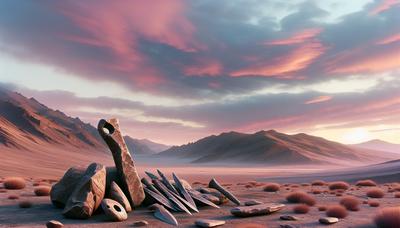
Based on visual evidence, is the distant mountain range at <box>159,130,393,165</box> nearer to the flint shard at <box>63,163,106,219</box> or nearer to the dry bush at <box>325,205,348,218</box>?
the dry bush at <box>325,205,348,218</box>

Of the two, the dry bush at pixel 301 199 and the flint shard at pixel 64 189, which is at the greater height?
the flint shard at pixel 64 189

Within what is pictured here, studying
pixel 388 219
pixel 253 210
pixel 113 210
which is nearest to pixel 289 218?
pixel 253 210

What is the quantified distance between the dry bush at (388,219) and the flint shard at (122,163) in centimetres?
1051

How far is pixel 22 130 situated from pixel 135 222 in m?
123

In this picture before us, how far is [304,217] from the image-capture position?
674 inches

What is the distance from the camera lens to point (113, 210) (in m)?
16.1

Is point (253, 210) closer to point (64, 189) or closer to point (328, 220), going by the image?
point (328, 220)

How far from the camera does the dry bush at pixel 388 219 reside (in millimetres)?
13711

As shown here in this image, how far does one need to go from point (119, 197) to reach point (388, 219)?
35.9 ft

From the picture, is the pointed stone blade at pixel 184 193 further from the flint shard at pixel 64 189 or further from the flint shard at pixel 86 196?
the flint shard at pixel 64 189

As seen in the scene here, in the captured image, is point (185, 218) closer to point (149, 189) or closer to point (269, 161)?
point (149, 189)

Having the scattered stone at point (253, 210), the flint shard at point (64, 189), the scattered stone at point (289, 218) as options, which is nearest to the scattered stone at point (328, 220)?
the scattered stone at point (289, 218)

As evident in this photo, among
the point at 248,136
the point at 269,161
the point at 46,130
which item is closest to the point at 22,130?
the point at 46,130

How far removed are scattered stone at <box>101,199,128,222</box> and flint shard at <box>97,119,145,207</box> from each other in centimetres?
190
